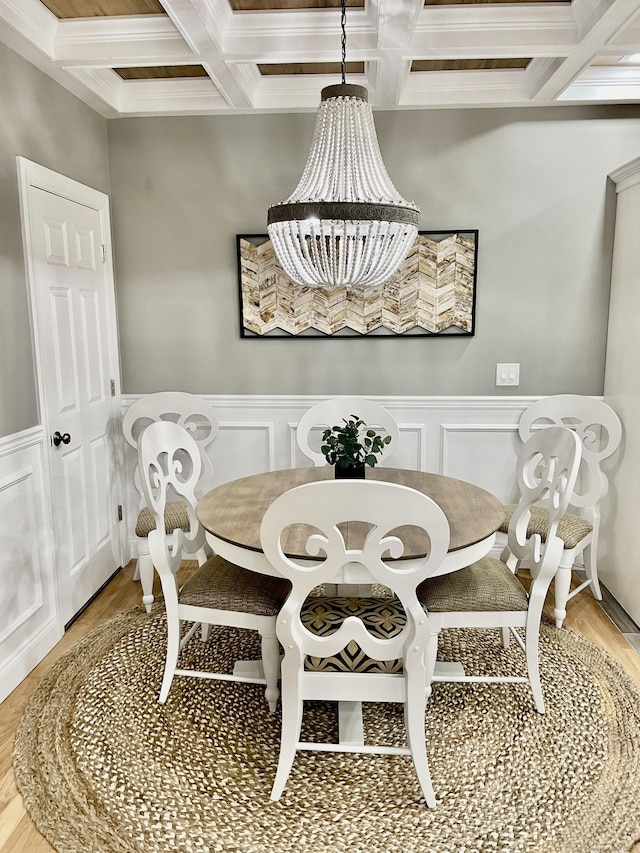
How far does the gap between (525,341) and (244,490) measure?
1.81m

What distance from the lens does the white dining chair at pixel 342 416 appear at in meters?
3.35

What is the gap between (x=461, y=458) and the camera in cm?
358

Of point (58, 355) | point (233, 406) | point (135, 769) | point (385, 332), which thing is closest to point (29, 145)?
point (58, 355)

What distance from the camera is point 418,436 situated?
3570 millimetres

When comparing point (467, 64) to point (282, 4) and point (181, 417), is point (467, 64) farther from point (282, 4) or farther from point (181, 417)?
point (181, 417)

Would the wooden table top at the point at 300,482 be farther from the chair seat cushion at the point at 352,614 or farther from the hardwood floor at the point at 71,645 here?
the hardwood floor at the point at 71,645

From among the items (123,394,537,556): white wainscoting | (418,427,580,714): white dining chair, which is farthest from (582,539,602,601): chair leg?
(418,427,580,714): white dining chair

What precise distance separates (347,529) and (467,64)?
229 cm

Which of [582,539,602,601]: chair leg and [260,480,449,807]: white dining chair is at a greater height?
[260,480,449,807]: white dining chair

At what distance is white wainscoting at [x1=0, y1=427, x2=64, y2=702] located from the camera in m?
2.47

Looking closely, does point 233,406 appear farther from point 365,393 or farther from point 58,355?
point 58,355

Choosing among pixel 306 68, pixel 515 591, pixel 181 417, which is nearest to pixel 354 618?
pixel 515 591

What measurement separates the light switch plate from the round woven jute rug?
1455 millimetres

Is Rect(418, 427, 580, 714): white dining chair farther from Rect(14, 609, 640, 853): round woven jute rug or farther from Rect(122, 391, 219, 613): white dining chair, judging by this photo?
Rect(122, 391, 219, 613): white dining chair
